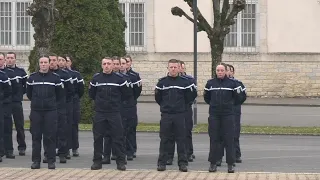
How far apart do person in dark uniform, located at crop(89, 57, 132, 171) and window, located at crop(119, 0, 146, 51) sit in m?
24.2

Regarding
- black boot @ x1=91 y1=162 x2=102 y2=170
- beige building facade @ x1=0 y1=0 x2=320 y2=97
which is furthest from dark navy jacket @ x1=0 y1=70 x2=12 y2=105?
beige building facade @ x1=0 y1=0 x2=320 y2=97

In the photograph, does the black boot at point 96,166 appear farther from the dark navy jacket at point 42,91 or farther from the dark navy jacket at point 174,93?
the dark navy jacket at point 174,93

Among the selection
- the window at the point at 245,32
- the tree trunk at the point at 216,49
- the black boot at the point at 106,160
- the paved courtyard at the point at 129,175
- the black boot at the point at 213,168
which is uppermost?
the window at the point at 245,32

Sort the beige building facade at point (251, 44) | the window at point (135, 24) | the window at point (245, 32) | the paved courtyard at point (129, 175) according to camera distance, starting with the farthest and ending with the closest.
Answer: the window at point (135, 24) → the window at point (245, 32) → the beige building facade at point (251, 44) → the paved courtyard at point (129, 175)

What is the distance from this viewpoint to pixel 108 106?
16.8 m

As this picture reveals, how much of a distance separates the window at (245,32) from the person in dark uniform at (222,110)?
78.3 ft

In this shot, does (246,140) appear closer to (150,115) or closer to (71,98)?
(71,98)

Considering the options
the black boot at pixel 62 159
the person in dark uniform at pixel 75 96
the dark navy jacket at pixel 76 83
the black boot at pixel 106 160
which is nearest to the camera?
the black boot at pixel 106 160

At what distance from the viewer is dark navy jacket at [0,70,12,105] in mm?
18062

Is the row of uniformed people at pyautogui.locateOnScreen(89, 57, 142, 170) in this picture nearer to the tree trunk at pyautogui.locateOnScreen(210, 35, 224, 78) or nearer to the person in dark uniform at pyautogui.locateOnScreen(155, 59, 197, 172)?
the person in dark uniform at pyautogui.locateOnScreen(155, 59, 197, 172)

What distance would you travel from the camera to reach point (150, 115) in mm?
32375

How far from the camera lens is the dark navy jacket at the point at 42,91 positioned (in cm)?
1673

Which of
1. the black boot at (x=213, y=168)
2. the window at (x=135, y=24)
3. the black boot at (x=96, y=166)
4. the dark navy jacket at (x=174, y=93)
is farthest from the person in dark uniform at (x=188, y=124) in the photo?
the window at (x=135, y=24)

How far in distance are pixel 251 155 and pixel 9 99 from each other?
518 cm
